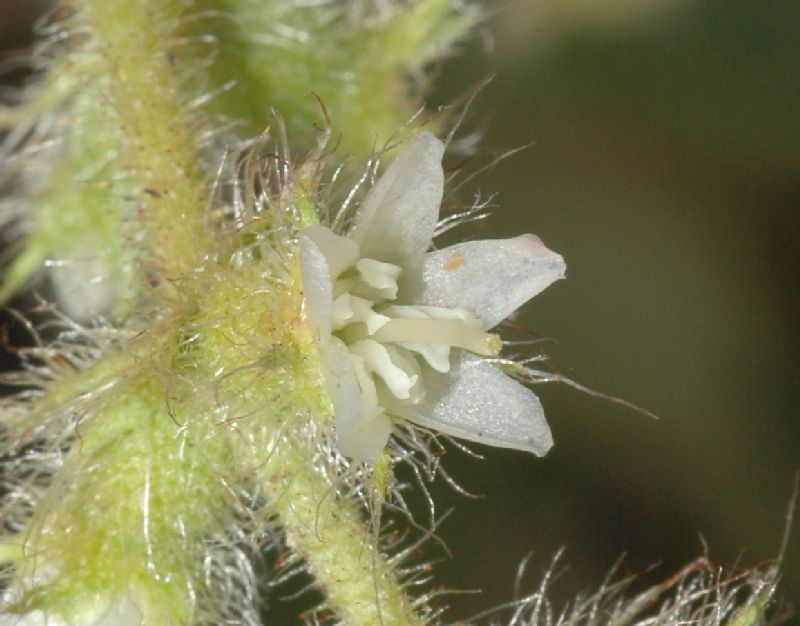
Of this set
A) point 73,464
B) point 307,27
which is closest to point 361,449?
point 73,464

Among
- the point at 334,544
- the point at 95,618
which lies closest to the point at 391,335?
the point at 334,544

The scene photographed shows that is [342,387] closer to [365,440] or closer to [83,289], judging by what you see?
[365,440]

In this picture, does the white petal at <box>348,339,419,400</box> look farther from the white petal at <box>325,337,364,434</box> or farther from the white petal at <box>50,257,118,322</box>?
the white petal at <box>50,257,118,322</box>

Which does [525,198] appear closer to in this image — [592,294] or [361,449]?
[592,294]

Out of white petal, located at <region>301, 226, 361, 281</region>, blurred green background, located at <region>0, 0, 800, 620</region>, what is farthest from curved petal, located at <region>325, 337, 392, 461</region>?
blurred green background, located at <region>0, 0, 800, 620</region>

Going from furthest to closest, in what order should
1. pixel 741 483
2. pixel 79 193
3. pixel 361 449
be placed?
1. pixel 741 483
2. pixel 79 193
3. pixel 361 449

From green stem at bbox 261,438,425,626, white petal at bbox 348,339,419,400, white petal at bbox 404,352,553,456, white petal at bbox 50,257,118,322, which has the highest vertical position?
white petal at bbox 348,339,419,400

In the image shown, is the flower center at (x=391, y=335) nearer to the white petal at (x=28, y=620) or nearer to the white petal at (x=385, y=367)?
the white petal at (x=385, y=367)

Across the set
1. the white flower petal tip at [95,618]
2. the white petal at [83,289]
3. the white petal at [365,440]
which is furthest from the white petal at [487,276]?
the white petal at [83,289]
